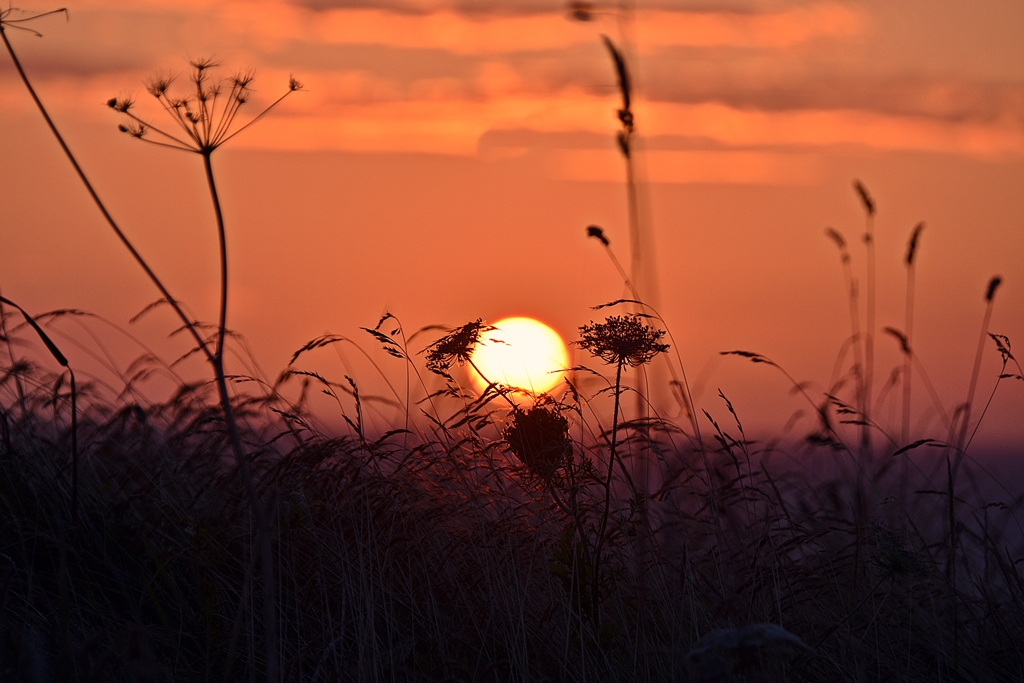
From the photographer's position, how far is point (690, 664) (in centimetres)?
174

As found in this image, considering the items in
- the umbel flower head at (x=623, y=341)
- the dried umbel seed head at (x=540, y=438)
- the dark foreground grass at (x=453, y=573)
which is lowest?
the dark foreground grass at (x=453, y=573)

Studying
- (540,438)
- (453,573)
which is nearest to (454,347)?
(540,438)

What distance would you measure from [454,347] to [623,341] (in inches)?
21.8

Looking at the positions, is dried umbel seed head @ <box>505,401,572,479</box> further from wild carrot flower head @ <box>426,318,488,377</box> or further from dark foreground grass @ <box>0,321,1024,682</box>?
wild carrot flower head @ <box>426,318,488,377</box>

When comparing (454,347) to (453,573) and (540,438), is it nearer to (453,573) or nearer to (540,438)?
(540,438)

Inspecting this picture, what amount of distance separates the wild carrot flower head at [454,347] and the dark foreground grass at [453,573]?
156mm

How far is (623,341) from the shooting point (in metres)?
2.51

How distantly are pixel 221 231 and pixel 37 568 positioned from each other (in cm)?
148

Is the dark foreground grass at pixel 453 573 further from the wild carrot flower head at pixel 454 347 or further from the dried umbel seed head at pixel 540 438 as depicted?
the wild carrot flower head at pixel 454 347

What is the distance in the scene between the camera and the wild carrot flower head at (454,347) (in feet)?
8.95

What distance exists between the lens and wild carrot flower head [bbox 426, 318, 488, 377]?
273 centimetres

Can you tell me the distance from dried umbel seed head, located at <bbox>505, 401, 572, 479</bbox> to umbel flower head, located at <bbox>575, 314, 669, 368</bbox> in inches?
10.1

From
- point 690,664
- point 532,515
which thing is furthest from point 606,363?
point 690,664

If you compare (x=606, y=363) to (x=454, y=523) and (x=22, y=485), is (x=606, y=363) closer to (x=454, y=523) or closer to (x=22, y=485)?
(x=454, y=523)
